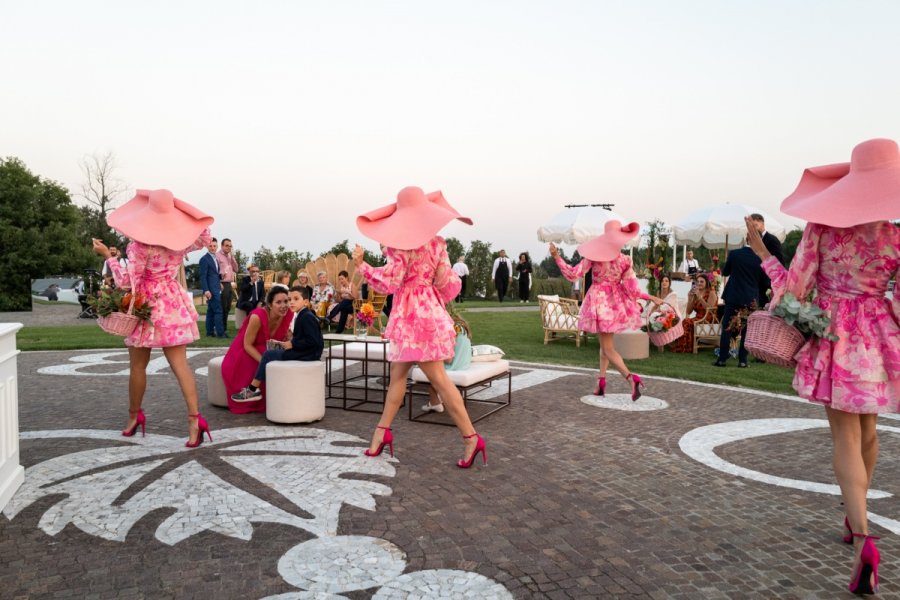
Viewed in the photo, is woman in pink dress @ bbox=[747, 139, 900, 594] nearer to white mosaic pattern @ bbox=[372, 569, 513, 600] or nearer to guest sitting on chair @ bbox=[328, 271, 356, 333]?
white mosaic pattern @ bbox=[372, 569, 513, 600]

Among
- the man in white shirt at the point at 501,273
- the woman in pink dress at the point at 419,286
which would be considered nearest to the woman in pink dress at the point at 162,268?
the woman in pink dress at the point at 419,286

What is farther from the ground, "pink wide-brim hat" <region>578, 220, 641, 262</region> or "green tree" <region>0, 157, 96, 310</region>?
"green tree" <region>0, 157, 96, 310</region>

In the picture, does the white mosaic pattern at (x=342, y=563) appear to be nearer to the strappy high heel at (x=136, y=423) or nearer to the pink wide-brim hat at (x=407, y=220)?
the pink wide-brim hat at (x=407, y=220)

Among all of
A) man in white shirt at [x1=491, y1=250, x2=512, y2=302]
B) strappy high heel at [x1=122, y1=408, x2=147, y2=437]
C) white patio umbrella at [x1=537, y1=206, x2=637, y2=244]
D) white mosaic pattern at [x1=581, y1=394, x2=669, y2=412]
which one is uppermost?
white patio umbrella at [x1=537, y1=206, x2=637, y2=244]

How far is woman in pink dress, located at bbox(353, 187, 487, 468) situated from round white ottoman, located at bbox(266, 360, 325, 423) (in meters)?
1.63

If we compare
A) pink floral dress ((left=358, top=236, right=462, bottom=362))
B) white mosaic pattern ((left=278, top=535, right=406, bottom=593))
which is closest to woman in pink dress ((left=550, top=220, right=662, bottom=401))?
pink floral dress ((left=358, top=236, right=462, bottom=362))

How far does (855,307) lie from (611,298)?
13.6 feet

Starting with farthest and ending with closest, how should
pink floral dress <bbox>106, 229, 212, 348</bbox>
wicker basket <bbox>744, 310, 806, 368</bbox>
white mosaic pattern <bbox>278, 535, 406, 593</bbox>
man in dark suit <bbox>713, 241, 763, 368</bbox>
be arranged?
man in dark suit <bbox>713, 241, 763, 368</bbox>, pink floral dress <bbox>106, 229, 212, 348</bbox>, wicker basket <bbox>744, 310, 806, 368</bbox>, white mosaic pattern <bbox>278, 535, 406, 593</bbox>

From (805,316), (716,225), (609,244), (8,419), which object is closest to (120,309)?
(8,419)

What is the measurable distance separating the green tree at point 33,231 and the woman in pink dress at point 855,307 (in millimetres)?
33508

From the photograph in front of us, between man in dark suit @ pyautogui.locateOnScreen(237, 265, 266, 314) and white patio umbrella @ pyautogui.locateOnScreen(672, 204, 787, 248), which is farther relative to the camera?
white patio umbrella @ pyautogui.locateOnScreen(672, 204, 787, 248)

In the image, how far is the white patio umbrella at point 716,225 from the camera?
15109 millimetres

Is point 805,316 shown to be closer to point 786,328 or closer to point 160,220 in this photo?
point 786,328

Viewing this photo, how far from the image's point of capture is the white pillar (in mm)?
3854
